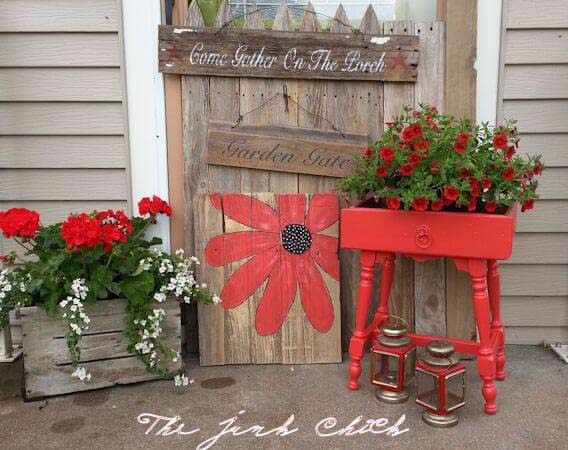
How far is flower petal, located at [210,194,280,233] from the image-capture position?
2695mm

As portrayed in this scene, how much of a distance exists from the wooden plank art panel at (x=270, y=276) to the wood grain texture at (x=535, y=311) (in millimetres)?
898

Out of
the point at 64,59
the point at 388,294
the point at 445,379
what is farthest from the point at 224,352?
the point at 64,59

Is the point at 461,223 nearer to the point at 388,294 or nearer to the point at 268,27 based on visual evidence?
the point at 388,294

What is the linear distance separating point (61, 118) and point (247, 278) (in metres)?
1.18

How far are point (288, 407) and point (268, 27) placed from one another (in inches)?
69.2

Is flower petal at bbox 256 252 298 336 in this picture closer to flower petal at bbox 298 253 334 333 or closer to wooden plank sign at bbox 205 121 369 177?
flower petal at bbox 298 253 334 333

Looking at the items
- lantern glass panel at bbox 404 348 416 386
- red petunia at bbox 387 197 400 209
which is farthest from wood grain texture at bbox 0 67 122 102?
lantern glass panel at bbox 404 348 416 386

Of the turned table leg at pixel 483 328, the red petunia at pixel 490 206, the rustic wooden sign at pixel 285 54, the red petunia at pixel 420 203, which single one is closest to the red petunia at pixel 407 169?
the red petunia at pixel 420 203

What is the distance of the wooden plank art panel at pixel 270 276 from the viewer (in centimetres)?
270

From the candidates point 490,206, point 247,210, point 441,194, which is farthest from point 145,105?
point 490,206

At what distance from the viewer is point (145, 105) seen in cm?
271

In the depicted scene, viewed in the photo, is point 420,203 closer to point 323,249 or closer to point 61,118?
point 323,249

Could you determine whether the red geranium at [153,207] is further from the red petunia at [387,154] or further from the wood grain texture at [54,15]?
the red petunia at [387,154]

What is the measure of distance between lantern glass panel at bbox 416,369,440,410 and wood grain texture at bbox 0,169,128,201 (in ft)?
5.28
